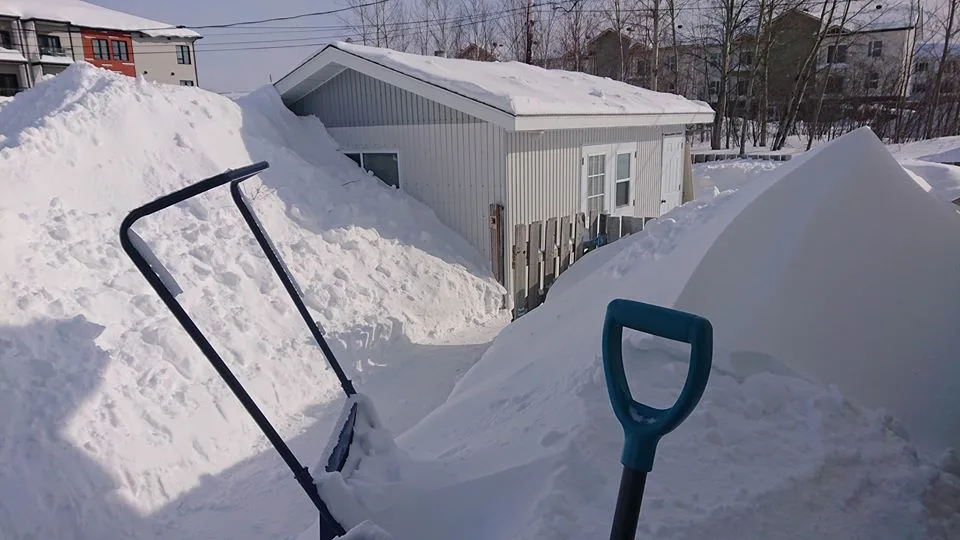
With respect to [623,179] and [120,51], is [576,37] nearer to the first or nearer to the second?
[623,179]

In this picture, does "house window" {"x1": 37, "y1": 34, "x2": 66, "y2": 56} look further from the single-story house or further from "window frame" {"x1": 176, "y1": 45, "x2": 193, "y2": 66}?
the single-story house

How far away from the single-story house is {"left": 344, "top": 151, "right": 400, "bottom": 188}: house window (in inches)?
0.9

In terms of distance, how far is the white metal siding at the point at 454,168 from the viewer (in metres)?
9.31

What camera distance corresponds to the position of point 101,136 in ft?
27.4

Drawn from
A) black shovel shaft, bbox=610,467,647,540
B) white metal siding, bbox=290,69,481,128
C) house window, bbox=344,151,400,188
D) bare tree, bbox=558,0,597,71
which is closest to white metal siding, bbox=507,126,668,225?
white metal siding, bbox=290,69,481,128

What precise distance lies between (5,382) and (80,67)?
698cm

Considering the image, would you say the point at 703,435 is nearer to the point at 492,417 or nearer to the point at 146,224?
the point at 492,417

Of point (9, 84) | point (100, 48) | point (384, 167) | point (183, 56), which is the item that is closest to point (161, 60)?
point (183, 56)

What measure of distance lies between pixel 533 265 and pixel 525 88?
3.75m

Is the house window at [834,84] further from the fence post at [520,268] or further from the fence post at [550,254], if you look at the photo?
the fence post at [520,268]

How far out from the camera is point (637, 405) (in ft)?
5.32

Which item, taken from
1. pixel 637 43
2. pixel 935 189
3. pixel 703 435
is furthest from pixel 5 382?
pixel 637 43

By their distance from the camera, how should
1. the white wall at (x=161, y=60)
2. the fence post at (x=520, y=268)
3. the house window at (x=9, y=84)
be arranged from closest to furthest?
the fence post at (x=520, y=268) → the house window at (x=9, y=84) → the white wall at (x=161, y=60)

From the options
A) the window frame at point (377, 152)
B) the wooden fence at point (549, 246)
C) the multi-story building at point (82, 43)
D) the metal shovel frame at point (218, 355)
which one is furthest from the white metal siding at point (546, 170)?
the multi-story building at point (82, 43)
